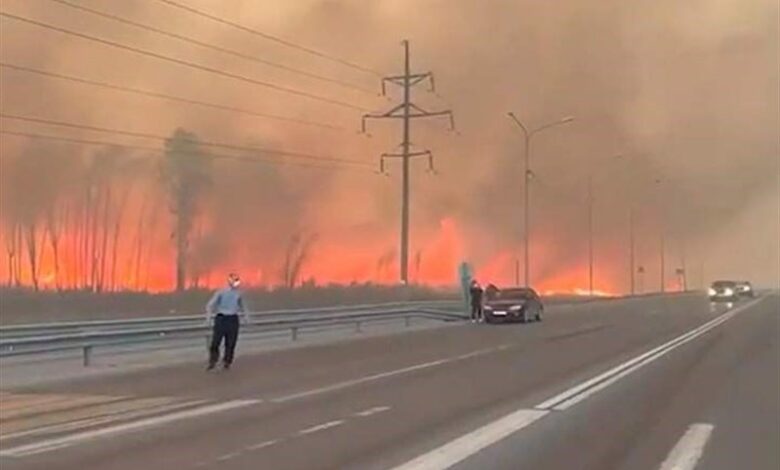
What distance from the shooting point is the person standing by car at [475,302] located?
54062 mm

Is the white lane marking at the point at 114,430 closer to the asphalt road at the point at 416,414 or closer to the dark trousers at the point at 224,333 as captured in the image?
the asphalt road at the point at 416,414

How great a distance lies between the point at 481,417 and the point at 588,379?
6.88 m

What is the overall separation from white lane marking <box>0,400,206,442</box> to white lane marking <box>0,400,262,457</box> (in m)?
0.35

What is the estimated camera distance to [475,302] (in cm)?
5409

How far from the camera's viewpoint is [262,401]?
706 inches

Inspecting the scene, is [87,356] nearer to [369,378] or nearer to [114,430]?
[369,378]

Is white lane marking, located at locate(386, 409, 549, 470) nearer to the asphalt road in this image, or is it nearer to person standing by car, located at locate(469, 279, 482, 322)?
the asphalt road

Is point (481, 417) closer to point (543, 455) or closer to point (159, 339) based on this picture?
point (543, 455)

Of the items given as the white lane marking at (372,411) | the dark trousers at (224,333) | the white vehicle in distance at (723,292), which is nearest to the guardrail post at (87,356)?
the dark trousers at (224,333)

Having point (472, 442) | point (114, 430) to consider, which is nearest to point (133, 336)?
point (114, 430)

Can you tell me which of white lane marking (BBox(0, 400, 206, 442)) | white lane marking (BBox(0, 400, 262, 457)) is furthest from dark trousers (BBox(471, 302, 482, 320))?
white lane marking (BBox(0, 400, 206, 442))

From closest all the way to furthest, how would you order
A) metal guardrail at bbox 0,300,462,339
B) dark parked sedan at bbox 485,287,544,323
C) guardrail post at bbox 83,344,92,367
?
guardrail post at bbox 83,344,92,367 < metal guardrail at bbox 0,300,462,339 < dark parked sedan at bbox 485,287,544,323

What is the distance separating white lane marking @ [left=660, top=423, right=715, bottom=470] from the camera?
11.3 meters

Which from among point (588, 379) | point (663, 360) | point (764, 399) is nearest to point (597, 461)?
point (764, 399)
